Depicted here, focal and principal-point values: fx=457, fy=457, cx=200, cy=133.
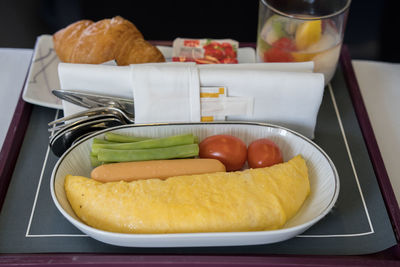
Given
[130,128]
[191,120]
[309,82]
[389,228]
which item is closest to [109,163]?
[130,128]

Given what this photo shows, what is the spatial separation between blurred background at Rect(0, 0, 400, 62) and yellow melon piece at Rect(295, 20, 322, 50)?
0.79 metres

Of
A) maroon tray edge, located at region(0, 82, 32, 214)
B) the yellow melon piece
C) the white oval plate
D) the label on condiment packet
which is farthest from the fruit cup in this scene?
maroon tray edge, located at region(0, 82, 32, 214)

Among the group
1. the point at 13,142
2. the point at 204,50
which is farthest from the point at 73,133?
the point at 204,50

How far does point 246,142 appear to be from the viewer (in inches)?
40.6

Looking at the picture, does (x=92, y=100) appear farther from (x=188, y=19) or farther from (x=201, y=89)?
(x=188, y=19)

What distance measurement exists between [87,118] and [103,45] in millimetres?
240

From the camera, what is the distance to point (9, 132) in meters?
1.08

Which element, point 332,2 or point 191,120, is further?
point 332,2

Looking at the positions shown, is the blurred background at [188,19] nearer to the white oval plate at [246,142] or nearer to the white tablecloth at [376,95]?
the white tablecloth at [376,95]

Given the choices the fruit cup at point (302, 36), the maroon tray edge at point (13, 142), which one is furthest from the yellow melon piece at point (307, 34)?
the maroon tray edge at point (13, 142)

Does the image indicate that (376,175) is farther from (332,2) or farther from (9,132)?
(9,132)

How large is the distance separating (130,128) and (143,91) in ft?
0.28

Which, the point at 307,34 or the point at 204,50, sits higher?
the point at 307,34

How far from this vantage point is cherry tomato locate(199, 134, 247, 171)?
963 millimetres
